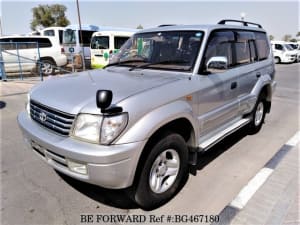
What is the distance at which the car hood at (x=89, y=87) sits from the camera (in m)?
2.27

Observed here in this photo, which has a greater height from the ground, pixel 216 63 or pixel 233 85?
pixel 216 63

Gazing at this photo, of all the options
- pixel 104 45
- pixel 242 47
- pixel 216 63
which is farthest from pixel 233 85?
pixel 104 45

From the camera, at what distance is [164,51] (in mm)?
3383

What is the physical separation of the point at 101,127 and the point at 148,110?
45 cm

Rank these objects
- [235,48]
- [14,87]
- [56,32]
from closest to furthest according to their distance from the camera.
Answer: [235,48], [14,87], [56,32]

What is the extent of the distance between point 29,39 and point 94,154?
12186 millimetres

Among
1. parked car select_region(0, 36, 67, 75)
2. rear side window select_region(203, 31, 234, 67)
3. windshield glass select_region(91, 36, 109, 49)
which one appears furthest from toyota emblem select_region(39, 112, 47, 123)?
windshield glass select_region(91, 36, 109, 49)

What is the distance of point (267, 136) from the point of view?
4730 millimetres

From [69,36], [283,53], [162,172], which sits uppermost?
[69,36]

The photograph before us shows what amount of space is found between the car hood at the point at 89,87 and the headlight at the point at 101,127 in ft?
0.25

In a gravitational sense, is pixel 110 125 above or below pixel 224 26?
below

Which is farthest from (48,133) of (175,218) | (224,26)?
(224,26)

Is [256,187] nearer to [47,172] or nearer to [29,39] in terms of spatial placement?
[47,172]

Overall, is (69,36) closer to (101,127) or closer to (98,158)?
(101,127)
